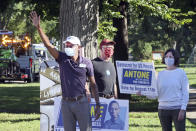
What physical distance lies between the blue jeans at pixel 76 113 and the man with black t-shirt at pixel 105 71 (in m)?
0.98

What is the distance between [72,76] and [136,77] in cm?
164

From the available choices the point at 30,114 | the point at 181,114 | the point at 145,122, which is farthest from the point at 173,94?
the point at 30,114

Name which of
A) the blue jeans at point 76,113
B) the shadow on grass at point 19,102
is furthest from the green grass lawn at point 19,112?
the blue jeans at point 76,113

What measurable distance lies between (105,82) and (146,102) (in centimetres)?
1090

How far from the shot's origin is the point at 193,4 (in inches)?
770

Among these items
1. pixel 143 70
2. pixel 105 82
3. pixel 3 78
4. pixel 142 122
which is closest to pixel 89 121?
pixel 105 82

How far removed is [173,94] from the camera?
255 inches

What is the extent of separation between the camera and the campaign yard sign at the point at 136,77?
7325mm

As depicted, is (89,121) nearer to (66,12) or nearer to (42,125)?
(42,125)

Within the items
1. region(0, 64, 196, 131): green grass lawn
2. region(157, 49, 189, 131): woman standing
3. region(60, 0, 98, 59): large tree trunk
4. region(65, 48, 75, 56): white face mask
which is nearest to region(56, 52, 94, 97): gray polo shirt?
region(65, 48, 75, 56): white face mask

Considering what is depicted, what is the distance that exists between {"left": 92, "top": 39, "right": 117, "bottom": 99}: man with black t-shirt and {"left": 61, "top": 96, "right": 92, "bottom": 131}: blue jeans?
3.22 feet

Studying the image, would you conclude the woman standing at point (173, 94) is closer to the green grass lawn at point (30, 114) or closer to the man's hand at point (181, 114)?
the man's hand at point (181, 114)

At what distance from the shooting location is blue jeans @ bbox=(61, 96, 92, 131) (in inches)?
249

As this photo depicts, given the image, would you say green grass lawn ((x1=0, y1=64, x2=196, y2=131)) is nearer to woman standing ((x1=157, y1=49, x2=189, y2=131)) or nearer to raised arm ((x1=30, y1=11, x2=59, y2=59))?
woman standing ((x1=157, y1=49, x2=189, y2=131))
